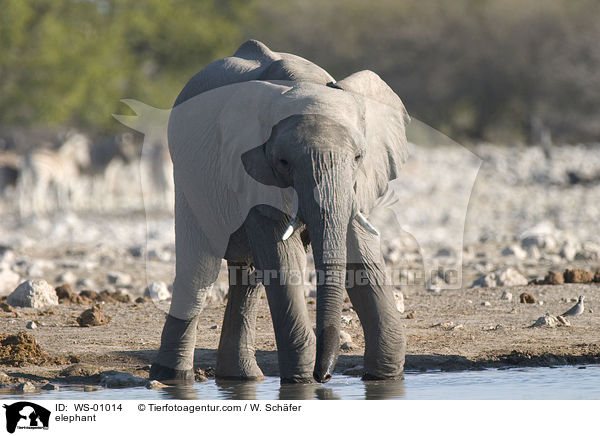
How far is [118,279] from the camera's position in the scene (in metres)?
11.3

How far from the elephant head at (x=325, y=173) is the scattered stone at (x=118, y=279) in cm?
545

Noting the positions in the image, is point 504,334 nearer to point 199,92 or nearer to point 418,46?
point 199,92

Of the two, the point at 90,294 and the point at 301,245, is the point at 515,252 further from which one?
the point at 301,245

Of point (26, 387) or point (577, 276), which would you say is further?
point (577, 276)

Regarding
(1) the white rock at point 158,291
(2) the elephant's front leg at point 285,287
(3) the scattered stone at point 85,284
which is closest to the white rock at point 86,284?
(3) the scattered stone at point 85,284

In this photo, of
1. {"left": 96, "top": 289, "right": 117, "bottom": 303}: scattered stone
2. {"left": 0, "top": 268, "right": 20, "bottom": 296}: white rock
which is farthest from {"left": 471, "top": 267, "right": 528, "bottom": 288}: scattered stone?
{"left": 0, "top": 268, "right": 20, "bottom": 296}: white rock

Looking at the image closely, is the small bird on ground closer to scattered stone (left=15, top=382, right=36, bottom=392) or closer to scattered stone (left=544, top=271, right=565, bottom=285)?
scattered stone (left=544, top=271, right=565, bottom=285)

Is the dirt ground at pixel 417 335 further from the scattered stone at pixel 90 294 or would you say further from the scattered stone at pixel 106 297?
the scattered stone at pixel 90 294

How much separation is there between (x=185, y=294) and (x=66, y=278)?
483 centimetres

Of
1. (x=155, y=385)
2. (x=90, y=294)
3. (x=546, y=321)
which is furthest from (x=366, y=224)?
(x=90, y=294)

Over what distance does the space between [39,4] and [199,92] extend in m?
26.1

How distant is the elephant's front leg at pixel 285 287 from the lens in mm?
5949
